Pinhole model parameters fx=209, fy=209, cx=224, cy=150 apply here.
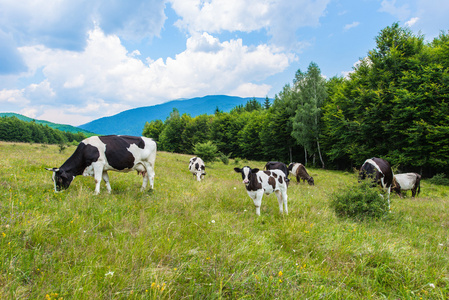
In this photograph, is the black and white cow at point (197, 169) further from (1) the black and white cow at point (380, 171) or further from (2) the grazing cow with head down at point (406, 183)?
(2) the grazing cow with head down at point (406, 183)

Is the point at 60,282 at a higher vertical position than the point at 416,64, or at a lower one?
lower

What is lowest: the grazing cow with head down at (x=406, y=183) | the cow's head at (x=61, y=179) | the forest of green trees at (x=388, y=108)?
the grazing cow with head down at (x=406, y=183)

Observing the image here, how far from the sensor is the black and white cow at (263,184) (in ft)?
21.7

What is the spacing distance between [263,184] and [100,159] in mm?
5371

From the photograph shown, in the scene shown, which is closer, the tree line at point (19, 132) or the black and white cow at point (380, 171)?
the black and white cow at point (380, 171)

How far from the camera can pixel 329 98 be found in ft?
125

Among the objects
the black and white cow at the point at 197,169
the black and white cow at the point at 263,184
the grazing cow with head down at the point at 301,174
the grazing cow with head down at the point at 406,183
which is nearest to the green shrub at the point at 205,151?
the black and white cow at the point at 197,169

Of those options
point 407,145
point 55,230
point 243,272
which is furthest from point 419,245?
point 407,145

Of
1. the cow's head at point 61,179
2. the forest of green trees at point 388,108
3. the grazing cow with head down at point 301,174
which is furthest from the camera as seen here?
the forest of green trees at point 388,108

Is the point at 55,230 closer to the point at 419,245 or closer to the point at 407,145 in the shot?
the point at 419,245

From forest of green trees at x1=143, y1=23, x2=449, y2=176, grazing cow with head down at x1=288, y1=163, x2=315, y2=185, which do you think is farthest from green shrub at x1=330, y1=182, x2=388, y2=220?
grazing cow with head down at x1=288, y1=163, x2=315, y2=185

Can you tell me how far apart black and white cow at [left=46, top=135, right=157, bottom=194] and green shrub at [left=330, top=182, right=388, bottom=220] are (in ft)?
23.7

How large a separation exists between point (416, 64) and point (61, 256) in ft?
107

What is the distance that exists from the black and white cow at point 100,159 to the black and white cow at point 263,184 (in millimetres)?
3985
